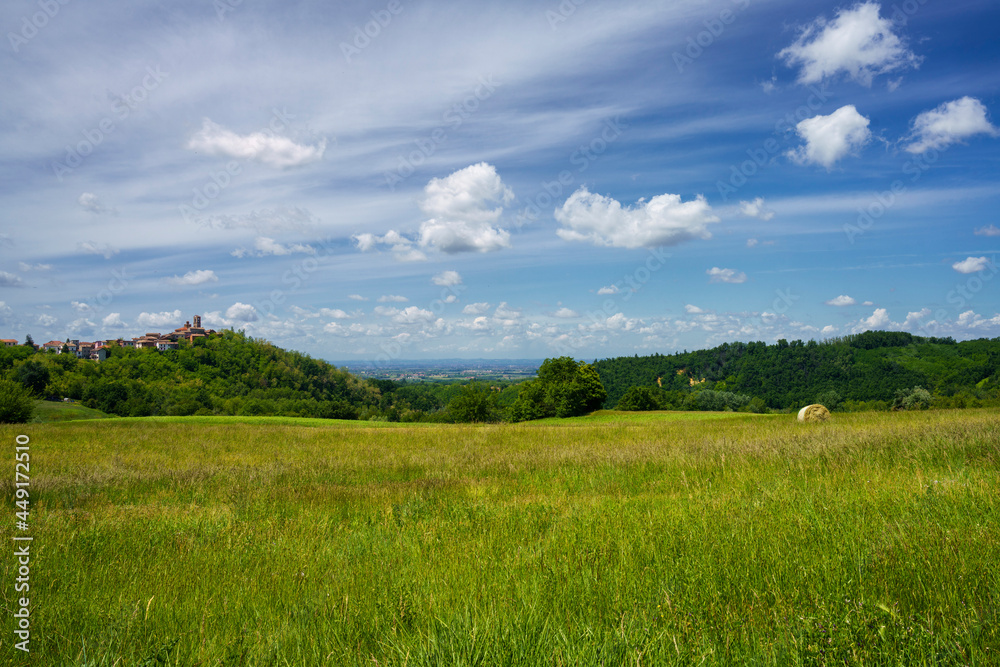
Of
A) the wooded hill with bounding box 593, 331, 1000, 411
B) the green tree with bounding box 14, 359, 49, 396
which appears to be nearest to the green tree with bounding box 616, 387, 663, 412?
the wooded hill with bounding box 593, 331, 1000, 411

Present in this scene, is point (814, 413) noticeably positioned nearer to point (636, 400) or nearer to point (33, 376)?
point (636, 400)

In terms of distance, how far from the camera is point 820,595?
3.17 meters

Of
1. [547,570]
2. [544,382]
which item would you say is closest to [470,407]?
[544,382]

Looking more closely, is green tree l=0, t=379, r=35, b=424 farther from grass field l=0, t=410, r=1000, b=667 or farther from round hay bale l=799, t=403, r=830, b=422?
round hay bale l=799, t=403, r=830, b=422

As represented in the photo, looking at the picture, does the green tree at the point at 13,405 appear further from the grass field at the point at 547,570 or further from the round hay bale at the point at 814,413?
the round hay bale at the point at 814,413

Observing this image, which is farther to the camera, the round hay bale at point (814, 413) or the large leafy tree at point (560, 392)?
the large leafy tree at point (560, 392)

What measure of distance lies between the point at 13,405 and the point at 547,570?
147 feet

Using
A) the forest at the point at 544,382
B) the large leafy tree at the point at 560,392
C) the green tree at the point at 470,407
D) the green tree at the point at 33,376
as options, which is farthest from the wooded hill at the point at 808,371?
the green tree at the point at 33,376

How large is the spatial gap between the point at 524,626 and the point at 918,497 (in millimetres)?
4890

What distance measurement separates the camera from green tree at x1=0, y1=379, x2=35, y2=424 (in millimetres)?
32469

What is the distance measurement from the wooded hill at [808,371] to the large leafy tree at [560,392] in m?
31.3

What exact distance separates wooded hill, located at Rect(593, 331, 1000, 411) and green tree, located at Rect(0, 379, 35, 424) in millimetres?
87996

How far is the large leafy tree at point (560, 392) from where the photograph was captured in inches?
2576

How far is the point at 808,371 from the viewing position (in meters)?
151
